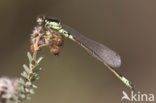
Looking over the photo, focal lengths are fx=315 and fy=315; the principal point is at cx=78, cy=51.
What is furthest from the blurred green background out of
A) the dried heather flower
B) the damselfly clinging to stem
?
the dried heather flower

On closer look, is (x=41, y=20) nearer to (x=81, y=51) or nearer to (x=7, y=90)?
(x=7, y=90)

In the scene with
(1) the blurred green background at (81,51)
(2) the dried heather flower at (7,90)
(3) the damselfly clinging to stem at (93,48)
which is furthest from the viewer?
(1) the blurred green background at (81,51)

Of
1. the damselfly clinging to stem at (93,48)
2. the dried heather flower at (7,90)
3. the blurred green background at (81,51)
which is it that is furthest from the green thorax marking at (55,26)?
the blurred green background at (81,51)

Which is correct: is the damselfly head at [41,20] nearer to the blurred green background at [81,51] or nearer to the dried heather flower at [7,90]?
the dried heather flower at [7,90]

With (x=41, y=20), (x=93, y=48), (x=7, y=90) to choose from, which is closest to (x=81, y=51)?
(x=93, y=48)

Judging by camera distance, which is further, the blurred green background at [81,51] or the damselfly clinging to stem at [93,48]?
the blurred green background at [81,51]

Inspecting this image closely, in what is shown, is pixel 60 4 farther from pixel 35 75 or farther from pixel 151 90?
pixel 35 75

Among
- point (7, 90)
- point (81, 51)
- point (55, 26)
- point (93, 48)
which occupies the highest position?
point (81, 51)

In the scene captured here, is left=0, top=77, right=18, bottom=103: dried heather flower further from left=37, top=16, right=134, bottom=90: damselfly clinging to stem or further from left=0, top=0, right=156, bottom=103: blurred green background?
left=0, top=0, right=156, bottom=103: blurred green background

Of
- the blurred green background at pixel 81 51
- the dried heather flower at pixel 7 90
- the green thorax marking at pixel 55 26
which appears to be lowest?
the dried heather flower at pixel 7 90
